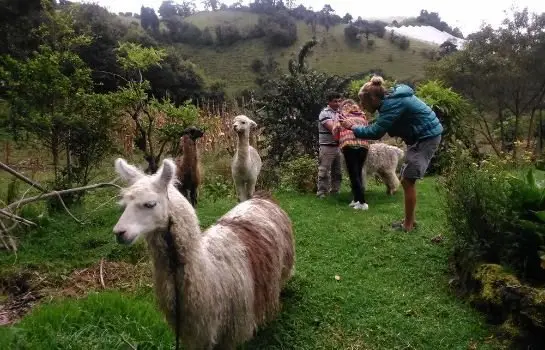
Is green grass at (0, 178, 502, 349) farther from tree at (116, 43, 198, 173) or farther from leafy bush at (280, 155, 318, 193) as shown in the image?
leafy bush at (280, 155, 318, 193)

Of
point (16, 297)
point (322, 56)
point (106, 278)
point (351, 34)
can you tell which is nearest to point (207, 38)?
point (322, 56)

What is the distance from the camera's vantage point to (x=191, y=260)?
305 cm

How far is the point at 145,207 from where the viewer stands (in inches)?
111

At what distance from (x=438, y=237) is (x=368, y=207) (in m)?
2.30

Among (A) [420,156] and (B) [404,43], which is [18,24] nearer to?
(A) [420,156]

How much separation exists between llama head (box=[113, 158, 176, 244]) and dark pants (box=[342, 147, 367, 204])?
5.14m

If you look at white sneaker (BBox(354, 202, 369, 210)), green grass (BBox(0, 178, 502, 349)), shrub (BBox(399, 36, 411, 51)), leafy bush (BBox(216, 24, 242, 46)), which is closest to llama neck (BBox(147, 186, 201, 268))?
green grass (BBox(0, 178, 502, 349))

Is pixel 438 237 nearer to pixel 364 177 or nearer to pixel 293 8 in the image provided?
pixel 364 177

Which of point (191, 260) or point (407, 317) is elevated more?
point (191, 260)

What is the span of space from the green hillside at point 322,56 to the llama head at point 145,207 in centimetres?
3840

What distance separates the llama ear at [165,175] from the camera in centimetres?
291

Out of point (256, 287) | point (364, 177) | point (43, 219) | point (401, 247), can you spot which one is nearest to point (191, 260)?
point (256, 287)

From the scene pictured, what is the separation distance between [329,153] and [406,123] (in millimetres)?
3239

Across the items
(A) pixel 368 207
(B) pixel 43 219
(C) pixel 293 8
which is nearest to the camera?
(B) pixel 43 219
